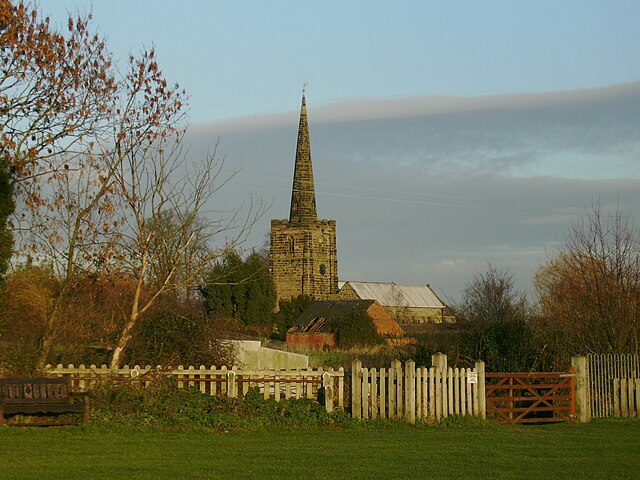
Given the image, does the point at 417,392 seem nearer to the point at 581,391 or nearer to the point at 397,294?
the point at 581,391

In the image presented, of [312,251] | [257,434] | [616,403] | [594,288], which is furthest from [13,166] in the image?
[312,251]

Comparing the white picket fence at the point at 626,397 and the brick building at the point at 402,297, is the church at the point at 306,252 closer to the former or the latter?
the brick building at the point at 402,297

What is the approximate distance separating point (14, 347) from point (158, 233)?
5.26m

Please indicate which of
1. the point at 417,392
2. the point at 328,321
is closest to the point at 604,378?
the point at 417,392

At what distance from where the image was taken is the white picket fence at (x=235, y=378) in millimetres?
18172

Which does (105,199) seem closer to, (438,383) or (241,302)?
(438,383)

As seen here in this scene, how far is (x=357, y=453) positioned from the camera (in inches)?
542

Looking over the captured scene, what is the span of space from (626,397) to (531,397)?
2.79m

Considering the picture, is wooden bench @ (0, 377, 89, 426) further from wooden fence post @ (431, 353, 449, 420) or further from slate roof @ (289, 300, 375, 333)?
slate roof @ (289, 300, 375, 333)

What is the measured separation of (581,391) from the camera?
65.7 ft

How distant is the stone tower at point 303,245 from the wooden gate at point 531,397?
8998cm

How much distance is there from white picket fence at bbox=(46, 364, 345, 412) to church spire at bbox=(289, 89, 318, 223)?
309ft

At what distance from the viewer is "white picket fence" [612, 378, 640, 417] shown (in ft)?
69.6

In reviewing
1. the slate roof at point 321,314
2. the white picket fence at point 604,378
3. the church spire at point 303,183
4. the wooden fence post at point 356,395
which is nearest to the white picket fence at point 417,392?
the wooden fence post at point 356,395
